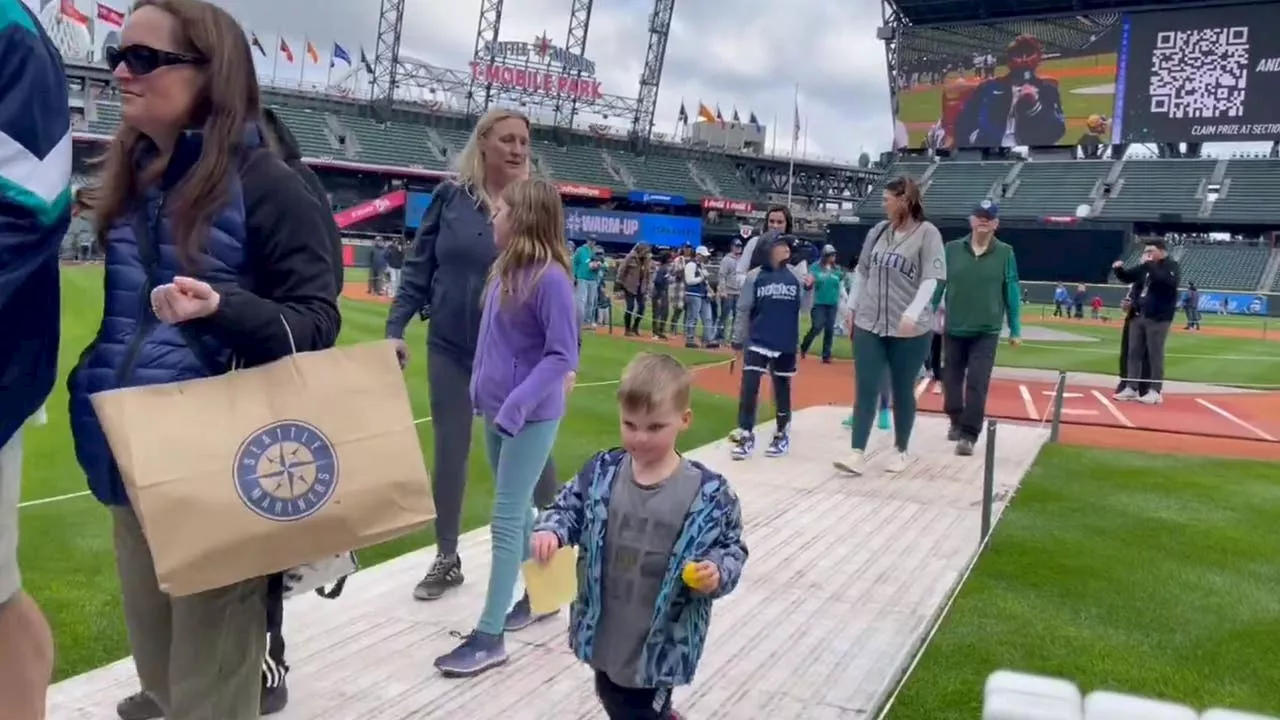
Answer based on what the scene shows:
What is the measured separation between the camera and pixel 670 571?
2717 mm

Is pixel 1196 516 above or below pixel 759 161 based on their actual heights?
below

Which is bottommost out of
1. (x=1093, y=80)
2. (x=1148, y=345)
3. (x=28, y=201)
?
(x=1148, y=345)

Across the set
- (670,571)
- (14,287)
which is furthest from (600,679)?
(14,287)

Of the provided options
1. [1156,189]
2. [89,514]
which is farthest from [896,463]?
[1156,189]

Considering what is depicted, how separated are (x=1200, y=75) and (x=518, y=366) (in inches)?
2277

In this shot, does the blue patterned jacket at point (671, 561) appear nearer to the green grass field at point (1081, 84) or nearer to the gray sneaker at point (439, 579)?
the gray sneaker at point (439, 579)

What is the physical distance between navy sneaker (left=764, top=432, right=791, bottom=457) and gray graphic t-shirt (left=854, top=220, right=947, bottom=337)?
1149 mm

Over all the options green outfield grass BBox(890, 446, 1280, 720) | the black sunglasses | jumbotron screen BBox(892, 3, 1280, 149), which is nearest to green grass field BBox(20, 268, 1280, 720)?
green outfield grass BBox(890, 446, 1280, 720)

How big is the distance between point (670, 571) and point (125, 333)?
4.43 ft

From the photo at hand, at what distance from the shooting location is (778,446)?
329 inches


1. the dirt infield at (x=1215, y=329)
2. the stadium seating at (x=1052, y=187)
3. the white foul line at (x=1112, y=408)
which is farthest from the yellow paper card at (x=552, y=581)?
the stadium seating at (x=1052, y=187)

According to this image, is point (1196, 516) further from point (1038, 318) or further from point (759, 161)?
point (759, 161)

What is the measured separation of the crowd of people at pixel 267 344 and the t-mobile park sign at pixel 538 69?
6293cm

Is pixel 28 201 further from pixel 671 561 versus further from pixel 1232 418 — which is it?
pixel 1232 418
